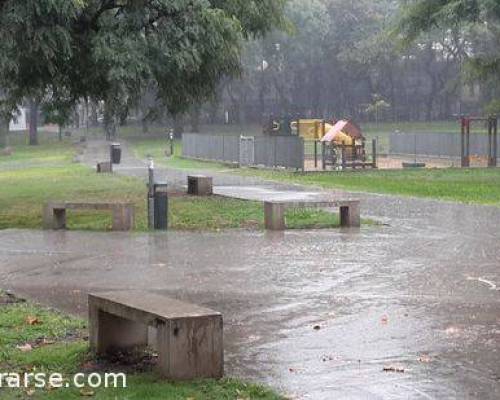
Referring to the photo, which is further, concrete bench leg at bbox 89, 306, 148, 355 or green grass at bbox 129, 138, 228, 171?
green grass at bbox 129, 138, 228, 171

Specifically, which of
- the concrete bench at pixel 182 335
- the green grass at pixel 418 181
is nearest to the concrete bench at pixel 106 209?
the green grass at pixel 418 181

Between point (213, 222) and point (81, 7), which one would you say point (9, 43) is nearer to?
point (81, 7)

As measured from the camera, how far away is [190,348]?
6.46 m

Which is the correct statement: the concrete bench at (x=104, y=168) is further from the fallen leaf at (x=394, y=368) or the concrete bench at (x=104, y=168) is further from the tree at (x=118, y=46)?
the fallen leaf at (x=394, y=368)

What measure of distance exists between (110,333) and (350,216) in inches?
378

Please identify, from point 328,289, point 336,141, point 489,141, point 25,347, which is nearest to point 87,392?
point 25,347

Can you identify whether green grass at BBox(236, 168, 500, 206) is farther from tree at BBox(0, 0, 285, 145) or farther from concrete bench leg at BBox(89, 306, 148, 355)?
concrete bench leg at BBox(89, 306, 148, 355)

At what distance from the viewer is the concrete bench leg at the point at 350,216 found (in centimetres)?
1638

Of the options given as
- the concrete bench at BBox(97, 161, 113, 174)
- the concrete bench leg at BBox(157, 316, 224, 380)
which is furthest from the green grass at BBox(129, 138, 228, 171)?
the concrete bench leg at BBox(157, 316, 224, 380)

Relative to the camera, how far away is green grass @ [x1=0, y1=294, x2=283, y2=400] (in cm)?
616

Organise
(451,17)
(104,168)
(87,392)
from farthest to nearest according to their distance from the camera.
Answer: (104,168) < (451,17) < (87,392)

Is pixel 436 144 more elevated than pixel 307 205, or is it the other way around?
pixel 436 144

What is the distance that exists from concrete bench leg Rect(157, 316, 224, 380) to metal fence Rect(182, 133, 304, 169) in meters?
30.5

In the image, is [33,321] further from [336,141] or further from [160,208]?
[336,141]
